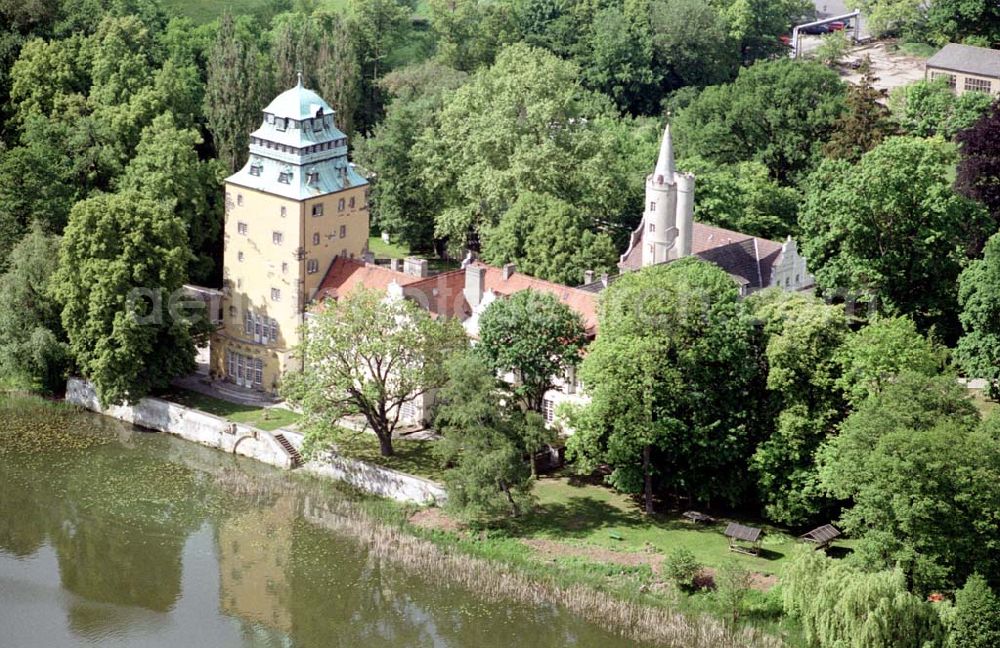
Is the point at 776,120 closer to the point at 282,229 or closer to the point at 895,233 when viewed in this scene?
the point at 895,233

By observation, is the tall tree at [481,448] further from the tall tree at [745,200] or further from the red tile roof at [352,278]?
the tall tree at [745,200]

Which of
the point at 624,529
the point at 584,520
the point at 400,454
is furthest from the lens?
the point at 400,454

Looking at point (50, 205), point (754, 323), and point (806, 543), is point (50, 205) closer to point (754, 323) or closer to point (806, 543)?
point (754, 323)

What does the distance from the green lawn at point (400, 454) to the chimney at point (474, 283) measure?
7.72 m

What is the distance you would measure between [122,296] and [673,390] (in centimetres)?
2779

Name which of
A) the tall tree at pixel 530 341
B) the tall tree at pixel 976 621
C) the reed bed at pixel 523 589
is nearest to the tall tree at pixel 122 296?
the reed bed at pixel 523 589

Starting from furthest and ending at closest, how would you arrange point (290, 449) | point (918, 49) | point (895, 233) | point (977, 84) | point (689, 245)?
1. point (918, 49)
2. point (977, 84)
3. point (689, 245)
4. point (895, 233)
5. point (290, 449)

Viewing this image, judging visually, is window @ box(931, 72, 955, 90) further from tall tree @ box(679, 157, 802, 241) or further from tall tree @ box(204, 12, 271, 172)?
tall tree @ box(204, 12, 271, 172)

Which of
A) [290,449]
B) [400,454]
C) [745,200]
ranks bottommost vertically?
[290,449]

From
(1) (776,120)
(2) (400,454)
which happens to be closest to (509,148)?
(1) (776,120)

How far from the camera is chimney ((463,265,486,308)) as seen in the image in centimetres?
8169

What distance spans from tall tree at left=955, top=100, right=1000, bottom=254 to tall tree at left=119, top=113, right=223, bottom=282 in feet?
136

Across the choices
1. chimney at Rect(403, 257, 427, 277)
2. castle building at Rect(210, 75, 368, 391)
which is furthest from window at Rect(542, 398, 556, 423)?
castle building at Rect(210, 75, 368, 391)

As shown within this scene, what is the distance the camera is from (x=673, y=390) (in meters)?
70.1
